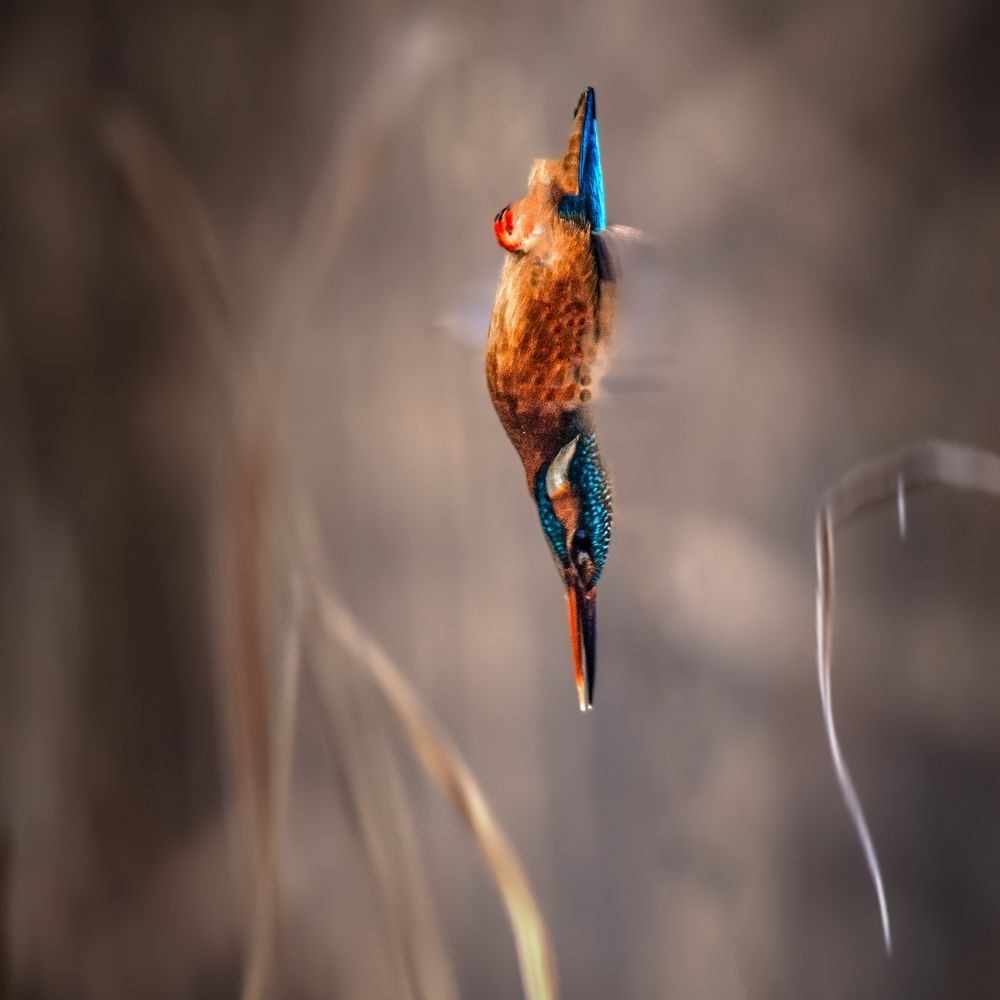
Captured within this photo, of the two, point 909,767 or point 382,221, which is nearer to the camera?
point 909,767

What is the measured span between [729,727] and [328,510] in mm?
245

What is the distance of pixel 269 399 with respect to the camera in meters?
0.52

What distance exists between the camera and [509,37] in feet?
1.31

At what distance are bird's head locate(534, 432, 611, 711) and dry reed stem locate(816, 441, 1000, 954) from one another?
0.24 ft

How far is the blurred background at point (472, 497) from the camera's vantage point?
0.30 metres

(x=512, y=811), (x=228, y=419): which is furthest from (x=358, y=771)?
(x=228, y=419)

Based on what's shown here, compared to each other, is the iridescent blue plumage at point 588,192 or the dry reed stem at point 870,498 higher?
the iridescent blue plumage at point 588,192

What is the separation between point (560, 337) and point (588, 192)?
1.9 inches

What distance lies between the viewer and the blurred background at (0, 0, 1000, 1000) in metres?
0.30

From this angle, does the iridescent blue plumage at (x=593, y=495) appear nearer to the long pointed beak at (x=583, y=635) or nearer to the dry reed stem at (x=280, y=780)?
the long pointed beak at (x=583, y=635)

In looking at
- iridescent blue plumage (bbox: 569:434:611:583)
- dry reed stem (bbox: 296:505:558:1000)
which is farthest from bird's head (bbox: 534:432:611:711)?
dry reed stem (bbox: 296:505:558:1000)

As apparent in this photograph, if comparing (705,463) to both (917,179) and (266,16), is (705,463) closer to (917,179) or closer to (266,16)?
(917,179)

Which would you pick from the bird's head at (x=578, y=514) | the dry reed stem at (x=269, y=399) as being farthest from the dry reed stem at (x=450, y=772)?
the bird's head at (x=578, y=514)

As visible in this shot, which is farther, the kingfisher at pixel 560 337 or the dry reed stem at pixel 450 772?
the dry reed stem at pixel 450 772
